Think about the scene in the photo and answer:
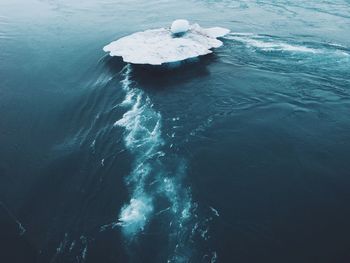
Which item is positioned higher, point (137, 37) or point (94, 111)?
point (137, 37)

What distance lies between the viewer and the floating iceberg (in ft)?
76.6

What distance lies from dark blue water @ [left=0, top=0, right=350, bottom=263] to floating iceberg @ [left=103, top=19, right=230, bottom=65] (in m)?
1.17

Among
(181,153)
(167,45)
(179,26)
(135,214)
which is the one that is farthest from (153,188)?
(179,26)

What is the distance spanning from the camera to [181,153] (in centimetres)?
1677

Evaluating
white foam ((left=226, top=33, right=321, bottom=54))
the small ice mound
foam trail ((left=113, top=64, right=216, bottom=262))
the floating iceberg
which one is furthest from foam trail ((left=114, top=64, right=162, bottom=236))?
white foam ((left=226, top=33, right=321, bottom=54))

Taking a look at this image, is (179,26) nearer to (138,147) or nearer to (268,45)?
(268,45)

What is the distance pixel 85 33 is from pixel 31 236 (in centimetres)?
2461

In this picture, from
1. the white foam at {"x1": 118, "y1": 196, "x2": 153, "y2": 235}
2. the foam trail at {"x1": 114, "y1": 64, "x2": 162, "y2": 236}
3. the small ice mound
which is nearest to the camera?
the white foam at {"x1": 118, "y1": 196, "x2": 153, "y2": 235}

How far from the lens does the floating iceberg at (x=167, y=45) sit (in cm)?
2334

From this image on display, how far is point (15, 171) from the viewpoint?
1691 centimetres

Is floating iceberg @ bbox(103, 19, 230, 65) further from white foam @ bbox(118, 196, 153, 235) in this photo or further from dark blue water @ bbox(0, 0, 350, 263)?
white foam @ bbox(118, 196, 153, 235)

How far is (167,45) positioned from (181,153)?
446 inches

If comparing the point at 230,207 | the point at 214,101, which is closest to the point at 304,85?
the point at 214,101

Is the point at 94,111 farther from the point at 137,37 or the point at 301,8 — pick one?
the point at 301,8
